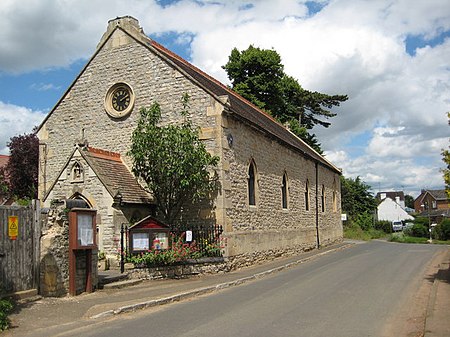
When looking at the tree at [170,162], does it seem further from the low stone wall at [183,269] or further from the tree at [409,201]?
the tree at [409,201]

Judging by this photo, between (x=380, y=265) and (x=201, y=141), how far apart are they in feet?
28.5

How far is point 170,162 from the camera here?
16.1m

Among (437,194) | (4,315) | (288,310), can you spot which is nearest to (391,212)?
(437,194)

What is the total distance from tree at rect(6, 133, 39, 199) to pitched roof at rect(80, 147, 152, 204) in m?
13.6

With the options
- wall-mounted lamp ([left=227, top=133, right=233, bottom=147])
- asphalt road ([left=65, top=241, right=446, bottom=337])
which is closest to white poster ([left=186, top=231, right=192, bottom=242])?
asphalt road ([left=65, top=241, right=446, bottom=337])

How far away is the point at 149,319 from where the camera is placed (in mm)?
9031

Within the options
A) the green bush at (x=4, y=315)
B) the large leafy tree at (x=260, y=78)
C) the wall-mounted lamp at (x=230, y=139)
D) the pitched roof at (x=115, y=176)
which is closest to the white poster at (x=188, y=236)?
the pitched roof at (x=115, y=176)

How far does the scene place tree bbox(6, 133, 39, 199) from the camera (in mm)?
30062

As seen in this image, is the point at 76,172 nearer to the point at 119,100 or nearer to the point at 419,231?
the point at 119,100

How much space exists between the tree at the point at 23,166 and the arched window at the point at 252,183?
1609 cm

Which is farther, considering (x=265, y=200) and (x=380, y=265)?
(x=265, y=200)

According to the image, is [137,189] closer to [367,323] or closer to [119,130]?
[119,130]

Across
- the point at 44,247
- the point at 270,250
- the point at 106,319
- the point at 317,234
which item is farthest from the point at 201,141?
the point at 317,234

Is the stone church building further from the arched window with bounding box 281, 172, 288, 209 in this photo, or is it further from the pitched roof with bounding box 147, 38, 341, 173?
the pitched roof with bounding box 147, 38, 341, 173
